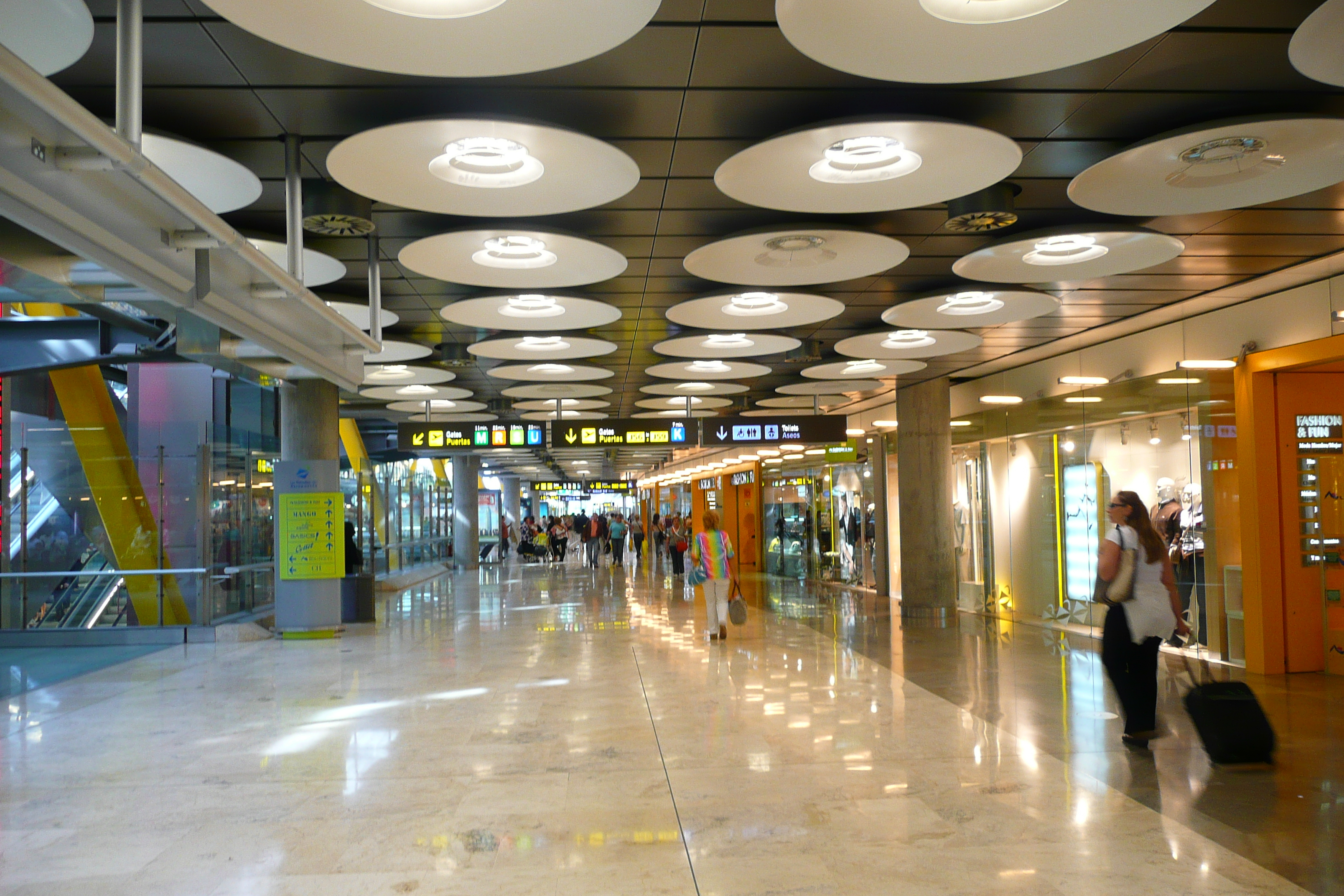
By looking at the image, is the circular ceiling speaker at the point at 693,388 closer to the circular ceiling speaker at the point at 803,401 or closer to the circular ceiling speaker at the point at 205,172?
the circular ceiling speaker at the point at 803,401

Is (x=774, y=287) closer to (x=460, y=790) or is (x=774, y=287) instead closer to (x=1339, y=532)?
(x=460, y=790)

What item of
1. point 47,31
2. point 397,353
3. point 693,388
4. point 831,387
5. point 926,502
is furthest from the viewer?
point 693,388

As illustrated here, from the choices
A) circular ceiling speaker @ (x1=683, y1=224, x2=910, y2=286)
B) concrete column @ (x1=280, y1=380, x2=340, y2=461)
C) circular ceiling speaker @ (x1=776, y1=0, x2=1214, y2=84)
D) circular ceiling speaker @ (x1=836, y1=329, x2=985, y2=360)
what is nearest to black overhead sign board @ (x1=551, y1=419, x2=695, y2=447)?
concrete column @ (x1=280, y1=380, x2=340, y2=461)

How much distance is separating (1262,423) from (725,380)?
8498 millimetres

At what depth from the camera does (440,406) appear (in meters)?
21.4

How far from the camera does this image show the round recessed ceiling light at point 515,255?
8258mm

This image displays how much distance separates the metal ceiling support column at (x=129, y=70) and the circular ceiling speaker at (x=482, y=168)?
137cm

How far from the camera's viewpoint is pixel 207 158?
618 centimetres

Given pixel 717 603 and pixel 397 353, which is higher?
pixel 397 353

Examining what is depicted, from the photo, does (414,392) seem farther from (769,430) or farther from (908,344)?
(908,344)

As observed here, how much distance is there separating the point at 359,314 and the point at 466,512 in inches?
1062

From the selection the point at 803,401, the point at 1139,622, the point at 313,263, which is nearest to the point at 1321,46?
the point at 1139,622

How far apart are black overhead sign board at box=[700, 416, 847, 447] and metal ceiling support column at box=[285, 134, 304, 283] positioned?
1190cm

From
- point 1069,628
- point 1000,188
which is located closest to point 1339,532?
point 1069,628
